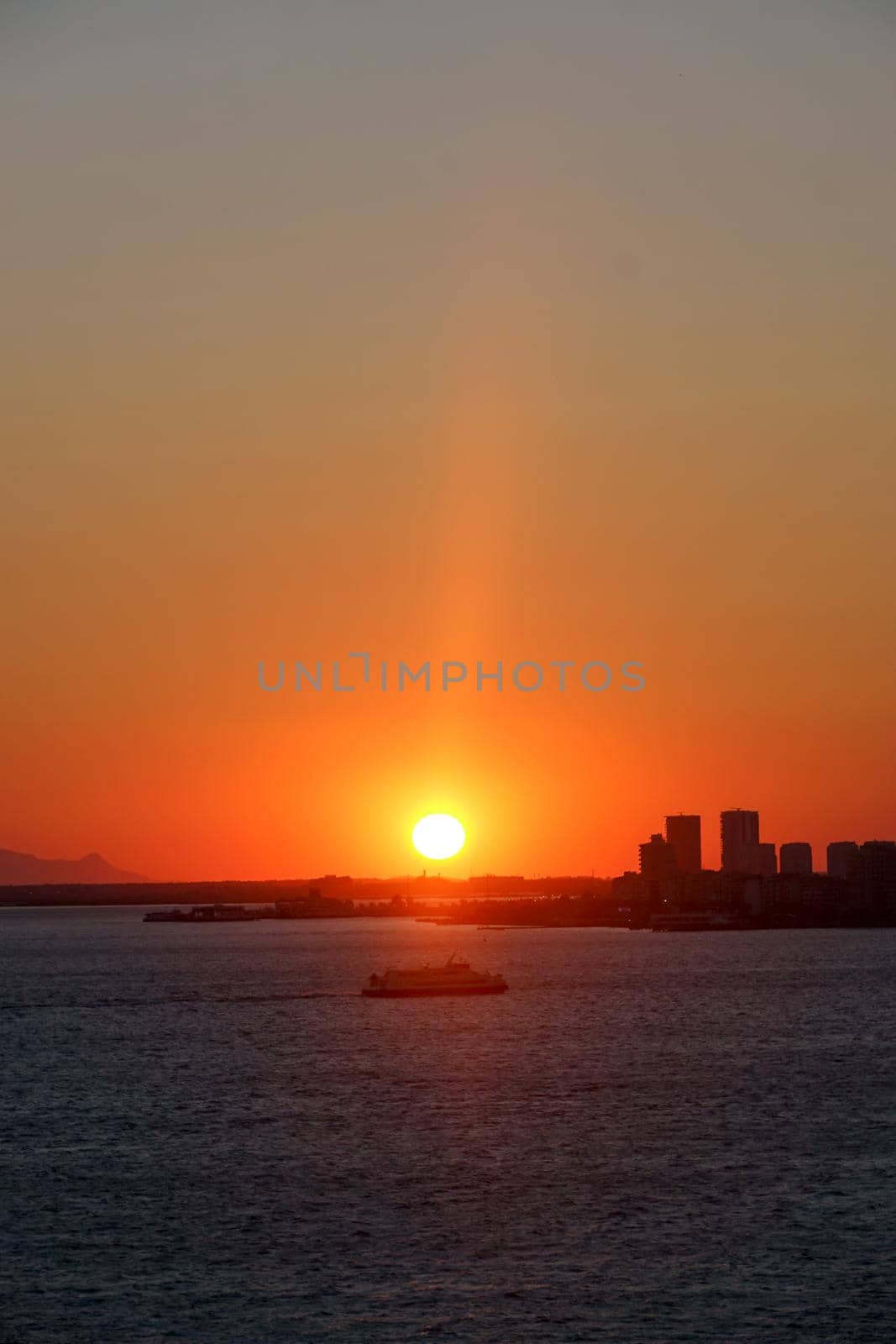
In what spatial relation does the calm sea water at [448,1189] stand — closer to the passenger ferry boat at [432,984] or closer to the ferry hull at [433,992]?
the ferry hull at [433,992]

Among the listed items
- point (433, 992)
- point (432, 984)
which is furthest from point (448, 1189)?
point (432, 984)

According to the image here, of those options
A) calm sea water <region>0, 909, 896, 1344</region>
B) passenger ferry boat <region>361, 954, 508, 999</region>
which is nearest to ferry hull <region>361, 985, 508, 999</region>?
passenger ferry boat <region>361, 954, 508, 999</region>

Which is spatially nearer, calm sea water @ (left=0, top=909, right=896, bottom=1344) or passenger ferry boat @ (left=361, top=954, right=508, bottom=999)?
calm sea water @ (left=0, top=909, right=896, bottom=1344)

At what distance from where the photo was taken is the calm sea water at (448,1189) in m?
48.8

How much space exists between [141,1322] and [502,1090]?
48.0 meters

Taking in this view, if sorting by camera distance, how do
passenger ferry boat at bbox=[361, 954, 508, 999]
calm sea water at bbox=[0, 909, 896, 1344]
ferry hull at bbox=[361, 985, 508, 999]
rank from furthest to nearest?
passenger ferry boat at bbox=[361, 954, 508, 999] → ferry hull at bbox=[361, 985, 508, 999] → calm sea water at bbox=[0, 909, 896, 1344]

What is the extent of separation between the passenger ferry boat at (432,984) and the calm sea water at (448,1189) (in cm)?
4681

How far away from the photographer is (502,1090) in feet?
308

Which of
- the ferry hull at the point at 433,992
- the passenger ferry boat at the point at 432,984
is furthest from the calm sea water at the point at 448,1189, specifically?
the passenger ferry boat at the point at 432,984

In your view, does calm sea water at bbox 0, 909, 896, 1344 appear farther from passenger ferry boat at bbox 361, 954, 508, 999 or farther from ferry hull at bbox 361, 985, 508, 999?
passenger ferry boat at bbox 361, 954, 508, 999

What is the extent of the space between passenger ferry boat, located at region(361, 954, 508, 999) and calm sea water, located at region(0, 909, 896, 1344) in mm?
46814

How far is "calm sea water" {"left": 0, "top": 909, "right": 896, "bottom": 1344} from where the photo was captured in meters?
48.8

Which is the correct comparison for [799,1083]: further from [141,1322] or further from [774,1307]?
[141,1322]

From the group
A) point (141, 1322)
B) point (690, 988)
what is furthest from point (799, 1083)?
point (690, 988)
